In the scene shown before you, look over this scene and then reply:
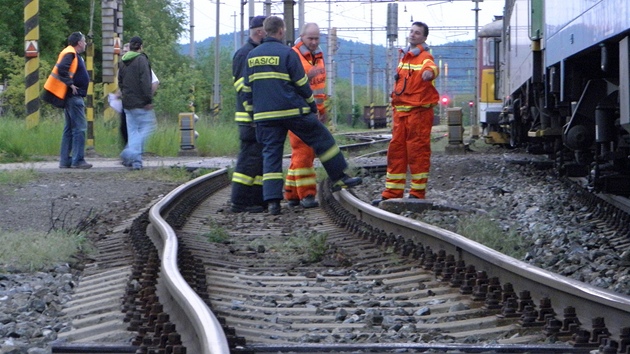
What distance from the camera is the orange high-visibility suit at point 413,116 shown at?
1038cm

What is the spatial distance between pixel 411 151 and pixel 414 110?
39cm

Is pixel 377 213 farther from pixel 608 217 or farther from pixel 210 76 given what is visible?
pixel 210 76

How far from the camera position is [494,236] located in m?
7.82

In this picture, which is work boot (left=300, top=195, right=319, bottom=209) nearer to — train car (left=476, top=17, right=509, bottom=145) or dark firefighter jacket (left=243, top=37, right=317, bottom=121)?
dark firefighter jacket (left=243, top=37, right=317, bottom=121)

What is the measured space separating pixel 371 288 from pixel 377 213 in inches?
104

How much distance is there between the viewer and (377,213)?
8.49 meters

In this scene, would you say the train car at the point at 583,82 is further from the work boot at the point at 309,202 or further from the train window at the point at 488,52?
the train window at the point at 488,52

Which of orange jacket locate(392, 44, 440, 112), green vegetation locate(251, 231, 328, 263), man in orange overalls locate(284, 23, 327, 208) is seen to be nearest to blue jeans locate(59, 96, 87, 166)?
man in orange overalls locate(284, 23, 327, 208)

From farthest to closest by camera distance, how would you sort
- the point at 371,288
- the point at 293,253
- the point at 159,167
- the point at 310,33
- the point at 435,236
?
the point at 159,167 < the point at 310,33 < the point at 293,253 < the point at 435,236 < the point at 371,288

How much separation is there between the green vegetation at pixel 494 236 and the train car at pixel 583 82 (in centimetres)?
120

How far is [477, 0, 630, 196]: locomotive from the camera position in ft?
23.0

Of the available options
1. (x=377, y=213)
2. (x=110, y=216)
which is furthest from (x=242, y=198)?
(x=377, y=213)

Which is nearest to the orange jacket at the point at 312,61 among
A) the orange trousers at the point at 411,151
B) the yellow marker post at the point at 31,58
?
the orange trousers at the point at 411,151

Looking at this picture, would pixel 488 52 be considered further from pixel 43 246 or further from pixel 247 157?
pixel 43 246
